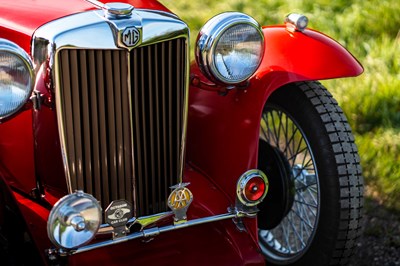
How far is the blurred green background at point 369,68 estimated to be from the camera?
3789 mm

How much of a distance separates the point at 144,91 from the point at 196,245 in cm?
60

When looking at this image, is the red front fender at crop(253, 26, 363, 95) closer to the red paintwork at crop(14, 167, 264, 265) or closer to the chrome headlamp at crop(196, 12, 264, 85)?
the chrome headlamp at crop(196, 12, 264, 85)

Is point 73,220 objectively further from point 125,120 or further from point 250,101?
point 250,101

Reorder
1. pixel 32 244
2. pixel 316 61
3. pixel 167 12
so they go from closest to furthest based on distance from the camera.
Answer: pixel 32 244, pixel 167 12, pixel 316 61

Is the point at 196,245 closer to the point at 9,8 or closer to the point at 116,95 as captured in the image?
the point at 116,95

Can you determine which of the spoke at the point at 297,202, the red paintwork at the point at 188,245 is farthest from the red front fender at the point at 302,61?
the red paintwork at the point at 188,245

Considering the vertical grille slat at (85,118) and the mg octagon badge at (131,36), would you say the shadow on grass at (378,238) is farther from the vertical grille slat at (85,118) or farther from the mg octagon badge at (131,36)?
the mg octagon badge at (131,36)

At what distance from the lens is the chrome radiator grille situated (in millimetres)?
2170

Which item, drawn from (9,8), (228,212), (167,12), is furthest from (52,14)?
(228,212)

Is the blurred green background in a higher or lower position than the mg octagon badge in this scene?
lower

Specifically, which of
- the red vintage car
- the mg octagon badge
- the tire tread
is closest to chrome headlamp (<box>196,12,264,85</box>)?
the red vintage car

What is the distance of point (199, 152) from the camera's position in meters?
2.79

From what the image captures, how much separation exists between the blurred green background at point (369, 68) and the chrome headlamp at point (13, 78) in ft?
7.12

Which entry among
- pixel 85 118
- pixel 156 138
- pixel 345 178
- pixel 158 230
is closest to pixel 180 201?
pixel 158 230
